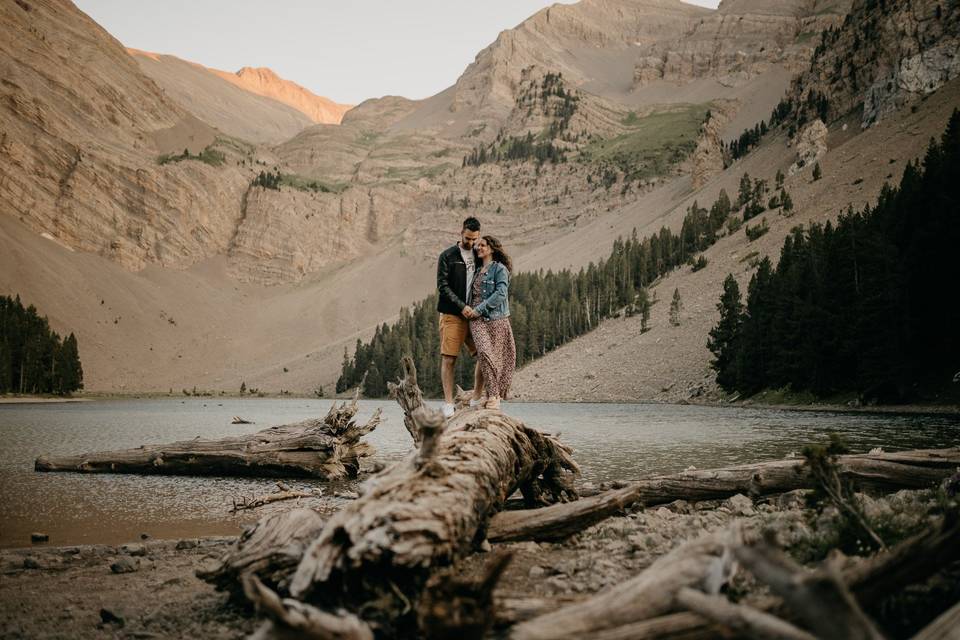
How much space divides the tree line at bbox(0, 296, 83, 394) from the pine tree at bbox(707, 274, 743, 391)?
93987 mm

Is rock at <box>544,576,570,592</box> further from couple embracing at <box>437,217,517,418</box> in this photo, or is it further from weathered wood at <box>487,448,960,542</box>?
couple embracing at <box>437,217,517,418</box>

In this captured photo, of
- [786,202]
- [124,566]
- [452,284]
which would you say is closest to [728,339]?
[786,202]

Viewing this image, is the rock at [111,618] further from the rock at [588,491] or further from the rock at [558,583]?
the rock at [588,491]

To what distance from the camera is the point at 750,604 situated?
12.0ft

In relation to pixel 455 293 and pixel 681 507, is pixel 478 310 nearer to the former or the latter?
pixel 455 293

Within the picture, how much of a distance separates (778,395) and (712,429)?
1122 inches

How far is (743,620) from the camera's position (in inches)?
113

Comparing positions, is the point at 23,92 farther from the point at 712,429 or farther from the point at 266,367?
the point at 712,429

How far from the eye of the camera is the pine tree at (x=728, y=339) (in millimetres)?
59525

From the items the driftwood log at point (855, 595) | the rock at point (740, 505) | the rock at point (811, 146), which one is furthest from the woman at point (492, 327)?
the rock at point (811, 146)

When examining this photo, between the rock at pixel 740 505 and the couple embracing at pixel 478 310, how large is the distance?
4.29m

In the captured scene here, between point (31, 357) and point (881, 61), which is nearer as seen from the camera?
point (31, 357)

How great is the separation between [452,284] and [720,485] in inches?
239

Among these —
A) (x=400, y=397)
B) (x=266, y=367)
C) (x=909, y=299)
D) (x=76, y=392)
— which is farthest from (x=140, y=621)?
(x=266, y=367)
